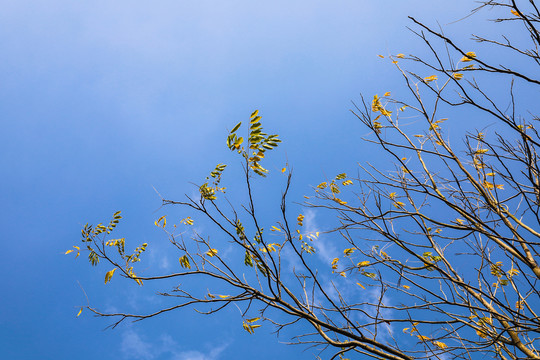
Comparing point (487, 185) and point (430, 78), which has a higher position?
point (430, 78)

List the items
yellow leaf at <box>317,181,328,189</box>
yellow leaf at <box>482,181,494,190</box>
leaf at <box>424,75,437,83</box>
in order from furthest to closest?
1. yellow leaf at <box>317,181,328,189</box>
2. yellow leaf at <box>482,181,494,190</box>
3. leaf at <box>424,75,437,83</box>

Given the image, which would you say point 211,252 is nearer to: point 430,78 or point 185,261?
point 185,261

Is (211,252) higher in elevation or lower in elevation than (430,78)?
lower

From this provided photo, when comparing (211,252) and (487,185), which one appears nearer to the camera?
(211,252)

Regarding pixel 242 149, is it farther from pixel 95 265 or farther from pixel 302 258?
pixel 95 265

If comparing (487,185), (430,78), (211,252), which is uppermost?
(430,78)

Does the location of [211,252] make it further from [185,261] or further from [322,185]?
[322,185]

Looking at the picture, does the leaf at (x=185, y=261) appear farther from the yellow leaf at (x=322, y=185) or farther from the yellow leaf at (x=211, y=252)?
the yellow leaf at (x=322, y=185)

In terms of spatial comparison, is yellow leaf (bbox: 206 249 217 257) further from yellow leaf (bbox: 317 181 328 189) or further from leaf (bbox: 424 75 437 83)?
leaf (bbox: 424 75 437 83)

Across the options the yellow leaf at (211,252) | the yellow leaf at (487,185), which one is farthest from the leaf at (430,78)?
the yellow leaf at (211,252)

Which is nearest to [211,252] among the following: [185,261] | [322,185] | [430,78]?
[185,261]

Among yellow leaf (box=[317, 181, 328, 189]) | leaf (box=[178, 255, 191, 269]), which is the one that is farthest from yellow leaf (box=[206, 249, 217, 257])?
yellow leaf (box=[317, 181, 328, 189])

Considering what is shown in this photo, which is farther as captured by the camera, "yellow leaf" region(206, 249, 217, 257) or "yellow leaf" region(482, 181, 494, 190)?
"yellow leaf" region(482, 181, 494, 190)

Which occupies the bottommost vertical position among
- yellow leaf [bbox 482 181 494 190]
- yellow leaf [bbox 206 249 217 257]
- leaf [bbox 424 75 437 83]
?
yellow leaf [bbox 482 181 494 190]
